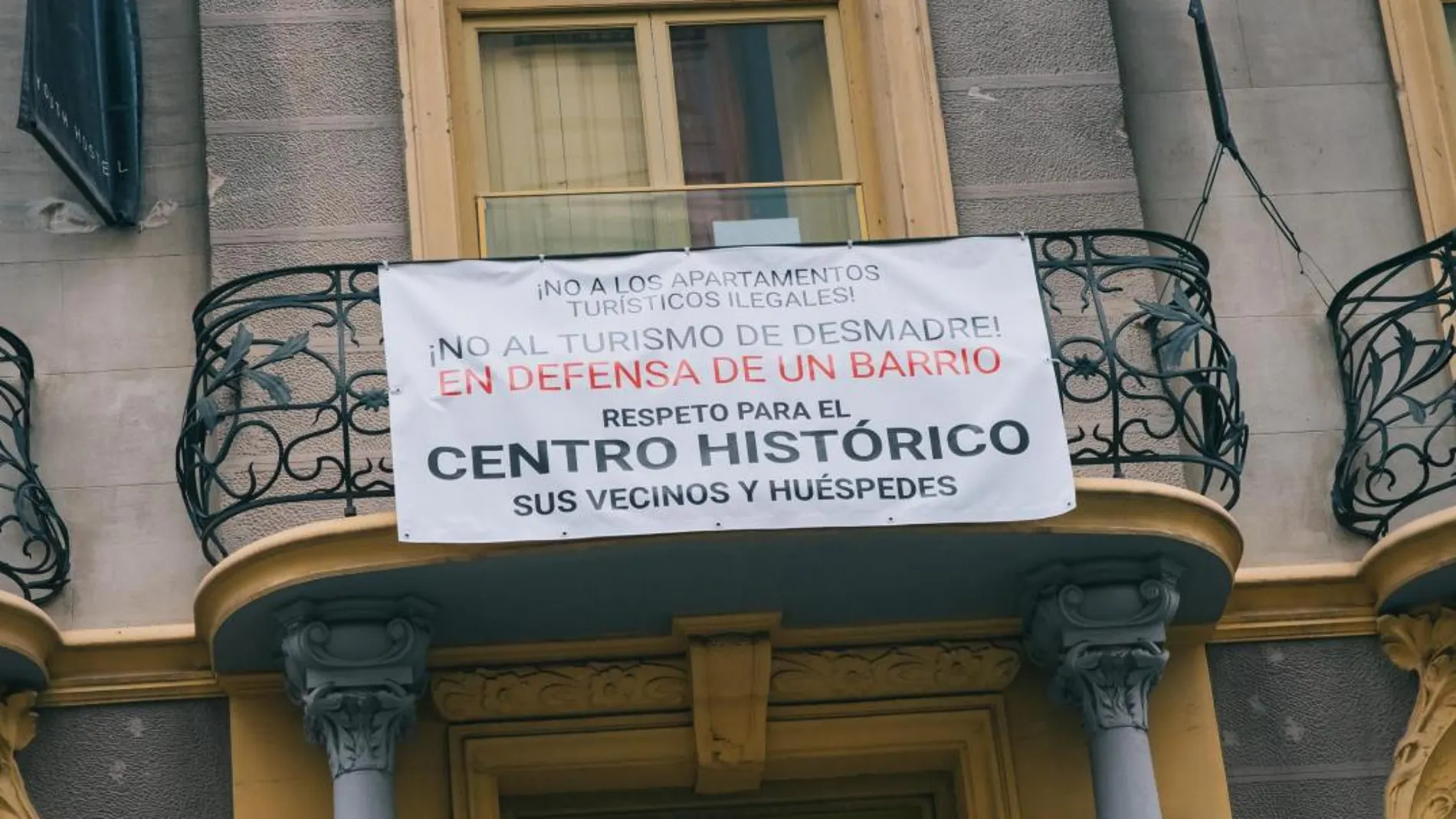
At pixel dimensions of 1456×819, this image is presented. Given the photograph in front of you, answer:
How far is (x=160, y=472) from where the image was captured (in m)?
13.2

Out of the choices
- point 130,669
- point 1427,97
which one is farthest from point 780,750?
point 1427,97

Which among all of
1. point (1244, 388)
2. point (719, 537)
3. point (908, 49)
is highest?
point (908, 49)

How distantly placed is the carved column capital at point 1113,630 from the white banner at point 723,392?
0.57 metres

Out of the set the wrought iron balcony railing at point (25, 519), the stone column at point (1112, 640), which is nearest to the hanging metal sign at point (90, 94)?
the wrought iron balcony railing at point (25, 519)

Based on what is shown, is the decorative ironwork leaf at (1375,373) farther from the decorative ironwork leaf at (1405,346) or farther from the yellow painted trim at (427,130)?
the yellow painted trim at (427,130)

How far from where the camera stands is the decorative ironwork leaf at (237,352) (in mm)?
12383

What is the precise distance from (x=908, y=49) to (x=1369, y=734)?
3697 millimetres

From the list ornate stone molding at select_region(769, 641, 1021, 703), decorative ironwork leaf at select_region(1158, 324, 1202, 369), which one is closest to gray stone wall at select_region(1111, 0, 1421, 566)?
decorative ironwork leaf at select_region(1158, 324, 1202, 369)

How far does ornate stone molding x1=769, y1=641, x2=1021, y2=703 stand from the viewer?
1284 cm

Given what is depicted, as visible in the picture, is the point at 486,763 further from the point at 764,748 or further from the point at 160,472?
the point at 160,472

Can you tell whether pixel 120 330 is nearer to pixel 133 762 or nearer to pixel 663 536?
pixel 133 762

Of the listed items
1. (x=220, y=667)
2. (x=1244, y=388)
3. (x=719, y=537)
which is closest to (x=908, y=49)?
(x=1244, y=388)

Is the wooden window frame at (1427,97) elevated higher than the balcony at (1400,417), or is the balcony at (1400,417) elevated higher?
the wooden window frame at (1427,97)

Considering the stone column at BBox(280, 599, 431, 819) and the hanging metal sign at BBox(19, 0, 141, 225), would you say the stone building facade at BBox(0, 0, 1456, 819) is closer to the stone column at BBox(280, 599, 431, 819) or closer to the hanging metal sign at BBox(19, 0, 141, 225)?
the stone column at BBox(280, 599, 431, 819)
